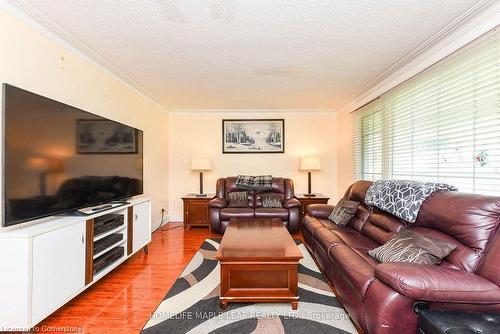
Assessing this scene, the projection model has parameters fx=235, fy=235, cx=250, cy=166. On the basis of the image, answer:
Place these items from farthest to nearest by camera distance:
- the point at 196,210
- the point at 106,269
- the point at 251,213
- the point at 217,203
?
the point at 196,210 → the point at 217,203 → the point at 251,213 → the point at 106,269

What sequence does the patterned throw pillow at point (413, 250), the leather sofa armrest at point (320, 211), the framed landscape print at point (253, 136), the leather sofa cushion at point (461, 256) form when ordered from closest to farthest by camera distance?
the leather sofa cushion at point (461, 256) < the patterned throw pillow at point (413, 250) < the leather sofa armrest at point (320, 211) < the framed landscape print at point (253, 136)

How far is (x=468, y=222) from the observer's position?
1590 millimetres

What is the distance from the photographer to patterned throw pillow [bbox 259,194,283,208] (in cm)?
423

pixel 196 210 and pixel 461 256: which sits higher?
pixel 461 256

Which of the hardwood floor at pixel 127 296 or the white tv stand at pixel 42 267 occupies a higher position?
the white tv stand at pixel 42 267

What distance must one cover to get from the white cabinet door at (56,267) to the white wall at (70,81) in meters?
1.21

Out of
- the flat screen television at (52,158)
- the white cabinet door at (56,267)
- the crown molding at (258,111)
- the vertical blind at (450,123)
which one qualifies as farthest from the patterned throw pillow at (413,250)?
the crown molding at (258,111)

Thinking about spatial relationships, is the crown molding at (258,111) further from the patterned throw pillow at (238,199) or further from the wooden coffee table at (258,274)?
the wooden coffee table at (258,274)

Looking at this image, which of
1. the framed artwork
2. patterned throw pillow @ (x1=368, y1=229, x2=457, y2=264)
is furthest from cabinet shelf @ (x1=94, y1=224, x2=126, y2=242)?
patterned throw pillow @ (x1=368, y1=229, x2=457, y2=264)

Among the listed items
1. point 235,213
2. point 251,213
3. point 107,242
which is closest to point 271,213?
point 251,213

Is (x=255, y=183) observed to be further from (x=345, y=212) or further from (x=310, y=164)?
(x=345, y=212)

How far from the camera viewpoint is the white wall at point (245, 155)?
5.05m

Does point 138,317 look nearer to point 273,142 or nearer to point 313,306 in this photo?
point 313,306

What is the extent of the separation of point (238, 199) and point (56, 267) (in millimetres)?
2875
